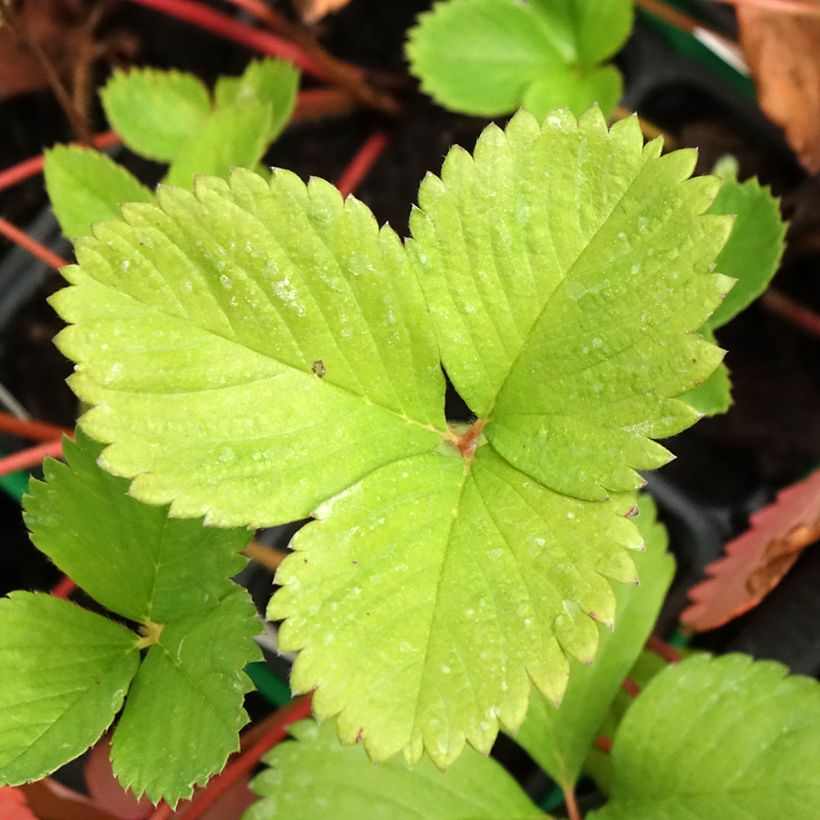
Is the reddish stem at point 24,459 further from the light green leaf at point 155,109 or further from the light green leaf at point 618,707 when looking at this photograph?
the light green leaf at point 618,707

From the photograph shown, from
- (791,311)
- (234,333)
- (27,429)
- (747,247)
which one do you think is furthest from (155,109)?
(791,311)

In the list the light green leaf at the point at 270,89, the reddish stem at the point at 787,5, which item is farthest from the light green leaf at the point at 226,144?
the reddish stem at the point at 787,5

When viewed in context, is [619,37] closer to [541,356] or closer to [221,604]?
[541,356]

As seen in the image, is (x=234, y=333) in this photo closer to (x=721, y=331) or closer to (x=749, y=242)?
(x=749, y=242)

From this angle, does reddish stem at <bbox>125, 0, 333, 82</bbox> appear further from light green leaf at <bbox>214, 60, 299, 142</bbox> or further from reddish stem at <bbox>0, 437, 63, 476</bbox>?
reddish stem at <bbox>0, 437, 63, 476</bbox>

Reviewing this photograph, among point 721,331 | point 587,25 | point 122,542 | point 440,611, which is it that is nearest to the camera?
point 440,611

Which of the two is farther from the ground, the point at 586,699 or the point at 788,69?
the point at 788,69

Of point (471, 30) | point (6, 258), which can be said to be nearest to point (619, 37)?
point (471, 30)
